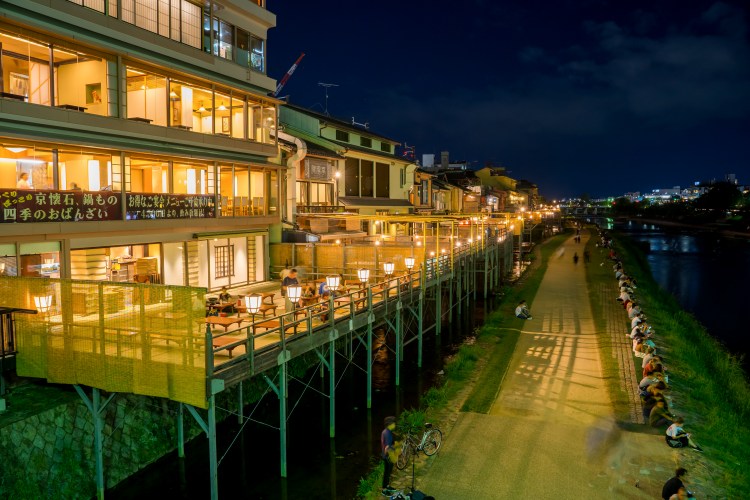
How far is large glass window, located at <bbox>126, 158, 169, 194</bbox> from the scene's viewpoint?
2388cm

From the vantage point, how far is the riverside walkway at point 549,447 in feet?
41.8

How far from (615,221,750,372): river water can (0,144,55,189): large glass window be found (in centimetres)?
3380

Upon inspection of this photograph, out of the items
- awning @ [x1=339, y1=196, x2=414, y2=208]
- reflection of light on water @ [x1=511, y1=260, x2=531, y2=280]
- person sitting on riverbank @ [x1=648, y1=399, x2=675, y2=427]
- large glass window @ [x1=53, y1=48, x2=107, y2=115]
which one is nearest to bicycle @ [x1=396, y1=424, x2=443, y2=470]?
person sitting on riverbank @ [x1=648, y1=399, x2=675, y2=427]

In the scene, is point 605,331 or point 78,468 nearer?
point 78,468

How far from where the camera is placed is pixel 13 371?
14000 mm

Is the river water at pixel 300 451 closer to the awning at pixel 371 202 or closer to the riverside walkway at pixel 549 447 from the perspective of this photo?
the riverside walkway at pixel 549 447

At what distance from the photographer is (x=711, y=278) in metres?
59.3

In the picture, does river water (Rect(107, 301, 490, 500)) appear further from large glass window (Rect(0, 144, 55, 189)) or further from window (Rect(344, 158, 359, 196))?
window (Rect(344, 158, 359, 196))

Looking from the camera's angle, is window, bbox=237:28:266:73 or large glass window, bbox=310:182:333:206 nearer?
window, bbox=237:28:266:73

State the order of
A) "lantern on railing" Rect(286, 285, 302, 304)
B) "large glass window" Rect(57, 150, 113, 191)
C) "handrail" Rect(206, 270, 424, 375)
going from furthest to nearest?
"large glass window" Rect(57, 150, 113, 191), "lantern on railing" Rect(286, 285, 302, 304), "handrail" Rect(206, 270, 424, 375)

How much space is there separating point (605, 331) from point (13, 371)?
25431 millimetres

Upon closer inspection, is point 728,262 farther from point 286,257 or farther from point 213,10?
point 213,10

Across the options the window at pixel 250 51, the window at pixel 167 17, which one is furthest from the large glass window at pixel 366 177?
the window at pixel 167 17

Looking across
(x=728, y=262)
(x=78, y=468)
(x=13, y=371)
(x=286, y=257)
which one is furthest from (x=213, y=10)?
(x=728, y=262)
